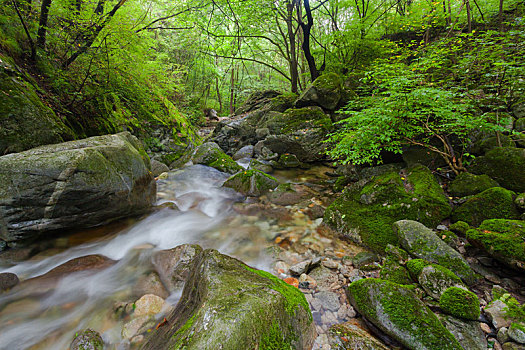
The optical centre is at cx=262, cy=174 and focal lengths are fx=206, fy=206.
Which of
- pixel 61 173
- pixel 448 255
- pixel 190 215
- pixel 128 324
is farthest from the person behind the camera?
pixel 190 215

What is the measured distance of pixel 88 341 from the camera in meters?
2.09

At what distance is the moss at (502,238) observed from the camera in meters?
2.23

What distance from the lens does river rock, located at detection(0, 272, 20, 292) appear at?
265 cm

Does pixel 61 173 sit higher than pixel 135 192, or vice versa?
pixel 61 173

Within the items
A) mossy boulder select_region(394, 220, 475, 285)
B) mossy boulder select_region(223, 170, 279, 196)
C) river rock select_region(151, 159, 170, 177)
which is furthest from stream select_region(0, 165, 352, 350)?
river rock select_region(151, 159, 170, 177)

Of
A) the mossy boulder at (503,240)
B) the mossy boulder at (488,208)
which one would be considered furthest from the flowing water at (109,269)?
the mossy boulder at (488,208)

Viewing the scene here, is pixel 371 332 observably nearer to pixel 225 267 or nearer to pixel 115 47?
pixel 225 267

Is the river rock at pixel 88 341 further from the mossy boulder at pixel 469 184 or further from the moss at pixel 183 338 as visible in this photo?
the mossy boulder at pixel 469 184

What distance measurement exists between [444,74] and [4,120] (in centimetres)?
977

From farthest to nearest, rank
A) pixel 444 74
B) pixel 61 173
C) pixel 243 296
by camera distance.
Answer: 1. pixel 444 74
2. pixel 61 173
3. pixel 243 296

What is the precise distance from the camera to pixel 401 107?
3.75 m

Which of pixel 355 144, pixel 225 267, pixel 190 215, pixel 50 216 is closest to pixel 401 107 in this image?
pixel 355 144

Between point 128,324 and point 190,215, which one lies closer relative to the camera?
point 128,324

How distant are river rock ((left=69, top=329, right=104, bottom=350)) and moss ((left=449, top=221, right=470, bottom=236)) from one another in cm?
470
